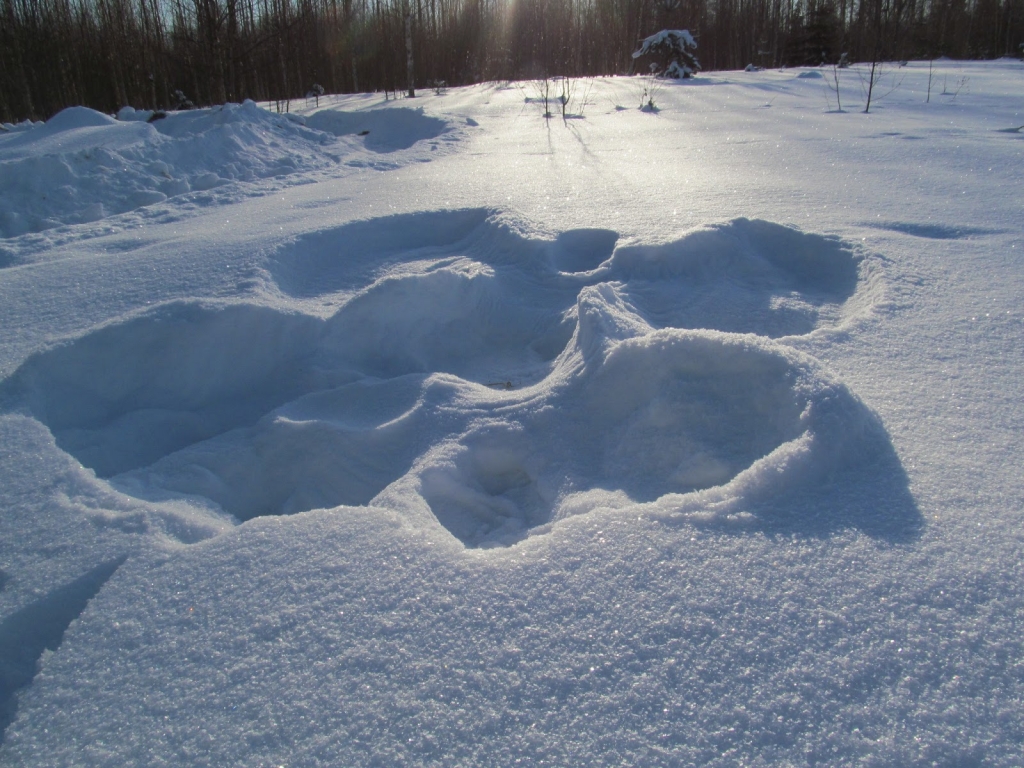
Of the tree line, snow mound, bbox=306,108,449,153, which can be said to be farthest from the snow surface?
the tree line

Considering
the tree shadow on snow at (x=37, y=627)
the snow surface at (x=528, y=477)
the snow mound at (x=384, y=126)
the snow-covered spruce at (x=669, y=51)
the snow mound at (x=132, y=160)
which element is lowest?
the tree shadow on snow at (x=37, y=627)

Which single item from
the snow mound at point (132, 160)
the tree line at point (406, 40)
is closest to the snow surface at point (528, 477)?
the snow mound at point (132, 160)

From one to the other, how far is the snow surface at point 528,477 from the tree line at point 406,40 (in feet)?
30.6

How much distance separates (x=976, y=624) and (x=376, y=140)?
8.18m

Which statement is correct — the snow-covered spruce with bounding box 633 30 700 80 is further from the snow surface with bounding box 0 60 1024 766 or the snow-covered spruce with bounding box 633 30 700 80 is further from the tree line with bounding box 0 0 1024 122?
the snow surface with bounding box 0 60 1024 766

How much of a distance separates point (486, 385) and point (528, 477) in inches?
20.6

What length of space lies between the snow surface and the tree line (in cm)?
932

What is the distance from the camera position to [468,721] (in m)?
0.77

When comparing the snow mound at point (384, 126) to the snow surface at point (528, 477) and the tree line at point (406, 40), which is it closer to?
the tree line at point (406, 40)

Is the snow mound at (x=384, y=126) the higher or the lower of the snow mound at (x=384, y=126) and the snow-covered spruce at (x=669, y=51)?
the lower

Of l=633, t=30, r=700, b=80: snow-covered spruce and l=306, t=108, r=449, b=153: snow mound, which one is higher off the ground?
l=633, t=30, r=700, b=80: snow-covered spruce

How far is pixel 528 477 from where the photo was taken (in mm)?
1520

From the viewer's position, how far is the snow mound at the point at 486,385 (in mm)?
1344

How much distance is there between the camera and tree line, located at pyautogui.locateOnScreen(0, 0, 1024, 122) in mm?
14703
